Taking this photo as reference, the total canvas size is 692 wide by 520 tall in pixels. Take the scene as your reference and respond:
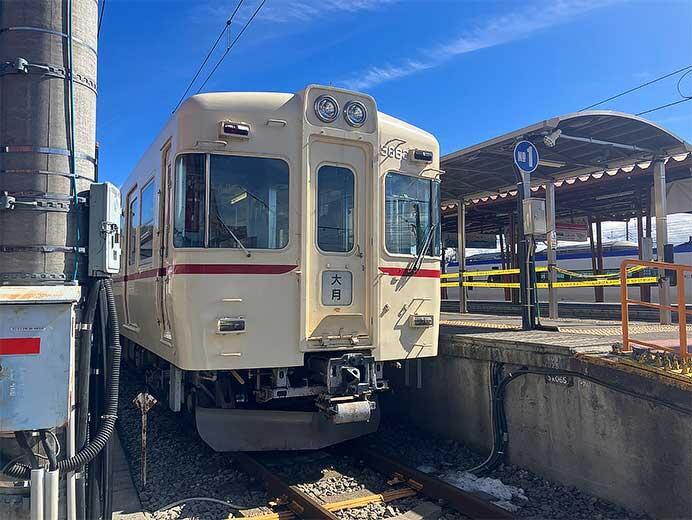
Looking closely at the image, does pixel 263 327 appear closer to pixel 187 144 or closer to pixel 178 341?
pixel 178 341

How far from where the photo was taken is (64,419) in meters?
2.88

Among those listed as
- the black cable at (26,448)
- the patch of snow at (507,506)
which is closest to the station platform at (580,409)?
the patch of snow at (507,506)

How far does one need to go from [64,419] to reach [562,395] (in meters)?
4.28

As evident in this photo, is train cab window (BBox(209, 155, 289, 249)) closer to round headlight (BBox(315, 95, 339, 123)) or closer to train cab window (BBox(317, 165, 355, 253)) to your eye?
train cab window (BBox(317, 165, 355, 253))

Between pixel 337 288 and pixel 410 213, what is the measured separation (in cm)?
125

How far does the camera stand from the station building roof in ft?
A: 26.5

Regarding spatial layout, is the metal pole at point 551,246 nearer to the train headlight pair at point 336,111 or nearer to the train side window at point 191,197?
the train headlight pair at point 336,111

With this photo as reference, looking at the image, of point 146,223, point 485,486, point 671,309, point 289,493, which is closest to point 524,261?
point 671,309

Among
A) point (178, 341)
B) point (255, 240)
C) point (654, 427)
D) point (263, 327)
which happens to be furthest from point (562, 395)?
point (178, 341)

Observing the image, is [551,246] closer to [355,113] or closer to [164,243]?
[355,113]

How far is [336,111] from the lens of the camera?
18.7ft

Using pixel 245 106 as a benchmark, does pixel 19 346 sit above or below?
below

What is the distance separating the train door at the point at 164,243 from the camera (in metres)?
5.52

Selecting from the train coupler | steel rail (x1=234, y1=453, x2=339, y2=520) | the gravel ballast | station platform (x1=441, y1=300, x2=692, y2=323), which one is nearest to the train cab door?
the train coupler
